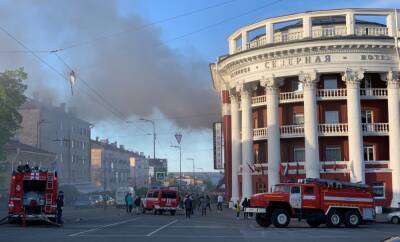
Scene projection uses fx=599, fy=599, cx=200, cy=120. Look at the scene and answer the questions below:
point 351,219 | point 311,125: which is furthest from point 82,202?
point 351,219

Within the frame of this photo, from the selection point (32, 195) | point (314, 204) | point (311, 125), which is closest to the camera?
point (32, 195)

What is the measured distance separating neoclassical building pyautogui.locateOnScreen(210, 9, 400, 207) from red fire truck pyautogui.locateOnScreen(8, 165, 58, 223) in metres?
24.2

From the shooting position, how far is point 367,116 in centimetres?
4941

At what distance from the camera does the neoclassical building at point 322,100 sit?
47.0m

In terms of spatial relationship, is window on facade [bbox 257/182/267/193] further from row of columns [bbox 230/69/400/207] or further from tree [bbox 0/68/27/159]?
tree [bbox 0/68/27/159]

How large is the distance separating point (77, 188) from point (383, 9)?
5856 cm

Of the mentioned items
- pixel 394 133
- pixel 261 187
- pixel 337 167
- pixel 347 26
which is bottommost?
pixel 261 187

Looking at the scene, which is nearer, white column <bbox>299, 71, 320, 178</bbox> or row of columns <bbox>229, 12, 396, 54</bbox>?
row of columns <bbox>229, 12, 396, 54</bbox>

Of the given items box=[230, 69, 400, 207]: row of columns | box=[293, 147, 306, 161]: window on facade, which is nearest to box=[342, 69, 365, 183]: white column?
box=[230, 69, 400, 207]: row of columns

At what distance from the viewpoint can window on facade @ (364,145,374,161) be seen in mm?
48866

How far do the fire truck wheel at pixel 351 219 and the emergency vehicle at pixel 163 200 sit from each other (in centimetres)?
1912

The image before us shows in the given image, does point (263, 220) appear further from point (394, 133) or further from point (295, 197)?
point (394, 133)

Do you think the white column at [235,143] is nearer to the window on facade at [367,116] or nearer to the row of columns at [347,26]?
the row of columns at [347,26]

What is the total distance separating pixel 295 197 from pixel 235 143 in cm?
2435
